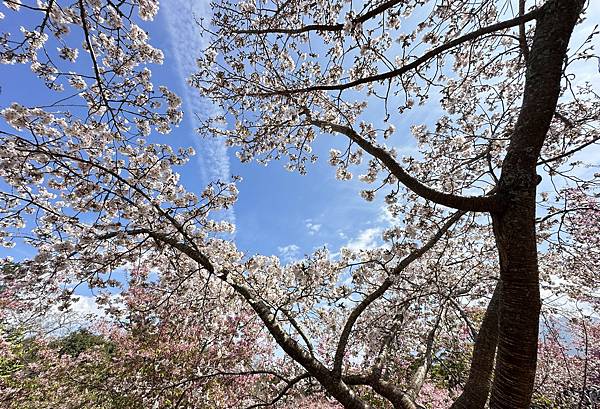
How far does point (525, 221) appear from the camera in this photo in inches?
72.4

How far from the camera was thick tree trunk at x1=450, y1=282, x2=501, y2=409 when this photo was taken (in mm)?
2939

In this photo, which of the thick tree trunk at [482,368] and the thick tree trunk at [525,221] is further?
the thick tree trunk at [482,368]

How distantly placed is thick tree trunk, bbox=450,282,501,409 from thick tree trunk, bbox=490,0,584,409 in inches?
53.0

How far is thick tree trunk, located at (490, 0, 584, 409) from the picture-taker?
1.79 metres

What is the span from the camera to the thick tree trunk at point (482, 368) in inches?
116

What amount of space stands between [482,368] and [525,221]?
2.08 m

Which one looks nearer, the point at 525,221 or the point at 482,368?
the point at 525,221

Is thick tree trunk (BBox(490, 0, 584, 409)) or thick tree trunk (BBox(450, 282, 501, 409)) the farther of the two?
thick tree trunk (BBox(450, 282, 501, 409))

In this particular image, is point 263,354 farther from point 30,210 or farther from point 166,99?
point 166,99

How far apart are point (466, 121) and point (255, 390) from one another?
750 cm

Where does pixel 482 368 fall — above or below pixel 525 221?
below

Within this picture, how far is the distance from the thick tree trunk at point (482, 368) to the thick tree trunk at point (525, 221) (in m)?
1.35

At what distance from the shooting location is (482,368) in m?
3.04

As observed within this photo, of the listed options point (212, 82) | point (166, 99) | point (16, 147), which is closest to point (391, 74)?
point (212, 82)
